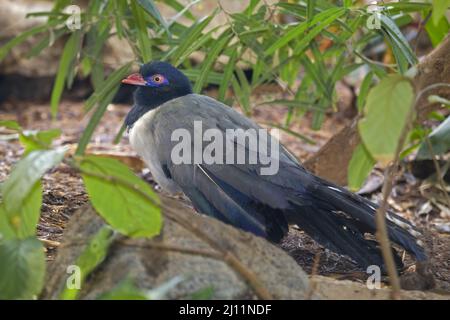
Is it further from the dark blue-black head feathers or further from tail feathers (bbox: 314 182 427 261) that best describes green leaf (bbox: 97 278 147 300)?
the dark blue-black head feathers

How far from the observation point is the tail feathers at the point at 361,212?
2953 millimetres

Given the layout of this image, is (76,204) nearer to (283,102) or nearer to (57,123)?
(283,102)

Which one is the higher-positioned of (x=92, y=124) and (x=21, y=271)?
(x=92, y=124)

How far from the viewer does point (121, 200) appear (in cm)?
A: 234

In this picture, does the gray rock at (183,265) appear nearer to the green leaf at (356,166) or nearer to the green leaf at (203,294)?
the green leaf at (203,294)

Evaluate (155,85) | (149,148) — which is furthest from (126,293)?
(155,85)

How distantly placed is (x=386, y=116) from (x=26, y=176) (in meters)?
1.02

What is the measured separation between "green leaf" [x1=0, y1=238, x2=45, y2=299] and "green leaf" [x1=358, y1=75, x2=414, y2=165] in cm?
102

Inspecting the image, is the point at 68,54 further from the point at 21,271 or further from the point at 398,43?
the point at 21,271

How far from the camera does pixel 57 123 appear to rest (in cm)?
657

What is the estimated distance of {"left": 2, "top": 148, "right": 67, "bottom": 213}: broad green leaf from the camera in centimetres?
211

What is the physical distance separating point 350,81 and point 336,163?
8.74ft

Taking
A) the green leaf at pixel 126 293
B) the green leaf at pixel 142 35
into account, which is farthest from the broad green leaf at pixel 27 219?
the green leaf at pixel 142 35

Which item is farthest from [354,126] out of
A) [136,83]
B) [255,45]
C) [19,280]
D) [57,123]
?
[57,123]
